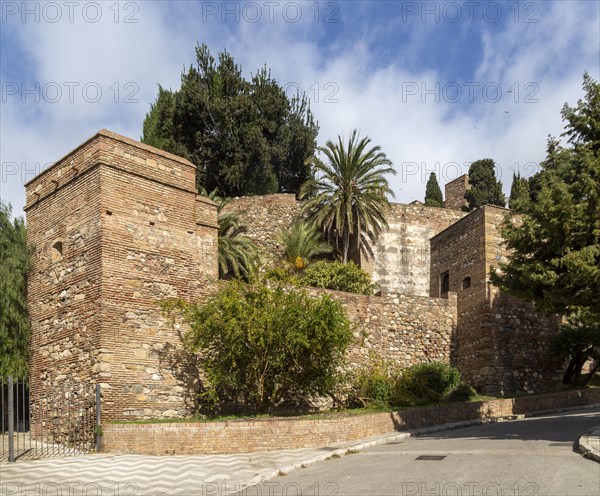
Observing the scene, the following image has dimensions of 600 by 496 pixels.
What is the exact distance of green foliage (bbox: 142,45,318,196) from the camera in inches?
1307

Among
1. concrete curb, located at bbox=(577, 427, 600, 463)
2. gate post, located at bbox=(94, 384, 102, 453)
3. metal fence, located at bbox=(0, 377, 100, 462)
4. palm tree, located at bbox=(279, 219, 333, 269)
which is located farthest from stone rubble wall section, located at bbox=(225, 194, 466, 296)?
concrete curb, located at bbox=(577, 427, 600, 463)

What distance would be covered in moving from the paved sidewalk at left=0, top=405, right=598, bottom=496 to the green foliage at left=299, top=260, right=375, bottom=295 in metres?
12.4

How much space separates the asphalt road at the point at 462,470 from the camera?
916cm

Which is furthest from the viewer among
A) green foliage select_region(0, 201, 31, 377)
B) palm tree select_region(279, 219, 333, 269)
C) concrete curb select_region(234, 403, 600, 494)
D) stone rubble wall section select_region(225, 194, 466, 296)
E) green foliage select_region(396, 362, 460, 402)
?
stone rubble wall section select_region(225, 194, 466, 296)

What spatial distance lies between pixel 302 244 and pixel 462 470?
19.0 meters

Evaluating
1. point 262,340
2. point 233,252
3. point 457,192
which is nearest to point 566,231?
point 262,340

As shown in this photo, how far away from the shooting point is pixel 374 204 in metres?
29.4

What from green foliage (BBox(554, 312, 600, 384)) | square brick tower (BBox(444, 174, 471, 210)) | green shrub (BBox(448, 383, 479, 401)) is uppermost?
square brick tower (BBox(444, 174, 471, 210))

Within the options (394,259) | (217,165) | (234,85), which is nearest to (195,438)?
(394,259)

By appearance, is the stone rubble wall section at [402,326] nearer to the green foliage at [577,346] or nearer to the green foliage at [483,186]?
the green foliage at [577,346]

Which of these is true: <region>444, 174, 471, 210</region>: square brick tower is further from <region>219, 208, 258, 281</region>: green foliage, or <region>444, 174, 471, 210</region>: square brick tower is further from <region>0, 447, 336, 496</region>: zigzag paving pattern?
<region>0, 447, 336, 496</region>: zigzag paving pattern

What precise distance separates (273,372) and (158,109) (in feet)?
74.5

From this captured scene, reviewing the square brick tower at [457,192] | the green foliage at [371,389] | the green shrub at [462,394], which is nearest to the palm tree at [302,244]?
the green foliage at [371,389]

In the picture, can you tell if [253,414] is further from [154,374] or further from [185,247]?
[185,247]
